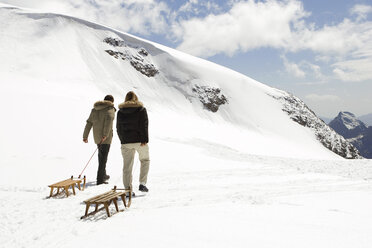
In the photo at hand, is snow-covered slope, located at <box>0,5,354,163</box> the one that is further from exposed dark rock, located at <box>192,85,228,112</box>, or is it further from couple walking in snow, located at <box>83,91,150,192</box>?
couple walking in snow, located at <box>83,91,150,192</box>

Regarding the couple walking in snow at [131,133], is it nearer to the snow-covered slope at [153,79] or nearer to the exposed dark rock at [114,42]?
the snow-covered slope at [153,79]

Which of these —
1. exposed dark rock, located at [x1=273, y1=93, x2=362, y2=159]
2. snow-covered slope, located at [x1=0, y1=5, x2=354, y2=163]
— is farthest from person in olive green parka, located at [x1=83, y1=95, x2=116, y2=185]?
exposed dark rock, located at [x1=273, y1=93, x2=362, y2=159]

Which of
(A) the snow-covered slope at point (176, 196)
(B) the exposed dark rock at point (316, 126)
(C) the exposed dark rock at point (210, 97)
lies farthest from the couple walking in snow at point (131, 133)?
(B) the exposed dark rock at point (316, 126)

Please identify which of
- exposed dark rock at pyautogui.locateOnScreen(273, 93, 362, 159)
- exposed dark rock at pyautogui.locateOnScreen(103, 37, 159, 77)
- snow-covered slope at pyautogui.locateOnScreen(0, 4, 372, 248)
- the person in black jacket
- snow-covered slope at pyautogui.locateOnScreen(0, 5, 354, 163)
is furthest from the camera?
exposed dark rock at pyautogui.locateOnScreen(273, 93, 362, 159)

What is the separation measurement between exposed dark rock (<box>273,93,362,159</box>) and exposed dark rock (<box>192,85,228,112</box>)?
16.2 meters

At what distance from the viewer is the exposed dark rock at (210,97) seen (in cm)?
5431

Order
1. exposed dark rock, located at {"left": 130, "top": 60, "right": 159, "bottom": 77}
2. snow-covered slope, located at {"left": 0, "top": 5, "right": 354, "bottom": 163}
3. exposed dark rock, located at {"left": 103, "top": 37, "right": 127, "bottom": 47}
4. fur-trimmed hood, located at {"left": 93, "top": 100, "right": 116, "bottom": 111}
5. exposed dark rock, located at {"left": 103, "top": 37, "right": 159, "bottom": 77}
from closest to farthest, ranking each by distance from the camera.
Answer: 1. fur-trimmed hood, located at {"left": 93, "top": 100, "right": 116, "bottom": 111}
2. snow-covered slope, located at {"left": 0, "top": 5, "right": 354, "bottom": 163}
3. exposed dark rock, located at {"left": 103, "top": 37, "right": 159, "bottom": 77}
4. exposed dark rock, located at {"left": 130, "top": 60, "right": 159, "bottom": 77}
5. exposed dark rock, located at {"left": 103, "top": 37, "right": 127, "bottom": 47}

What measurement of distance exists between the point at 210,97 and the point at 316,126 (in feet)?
90.5

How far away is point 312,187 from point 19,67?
39215mm

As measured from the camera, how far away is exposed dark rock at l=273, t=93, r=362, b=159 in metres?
59.9

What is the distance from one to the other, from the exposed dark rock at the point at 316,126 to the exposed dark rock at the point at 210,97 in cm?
1621

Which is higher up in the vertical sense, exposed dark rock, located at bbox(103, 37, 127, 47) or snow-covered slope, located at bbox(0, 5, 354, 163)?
exposed dark rock, located at bbox(103, 37, 127, 47)

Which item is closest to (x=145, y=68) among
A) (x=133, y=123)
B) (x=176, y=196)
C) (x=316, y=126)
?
(x=316, y=126)

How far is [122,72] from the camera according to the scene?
2021 inches
